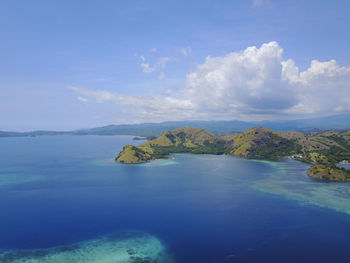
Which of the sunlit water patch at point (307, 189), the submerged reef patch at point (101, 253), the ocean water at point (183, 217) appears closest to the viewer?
the submerged reef patch at point (101, 253)

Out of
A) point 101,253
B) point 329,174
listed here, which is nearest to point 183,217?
point 101,253

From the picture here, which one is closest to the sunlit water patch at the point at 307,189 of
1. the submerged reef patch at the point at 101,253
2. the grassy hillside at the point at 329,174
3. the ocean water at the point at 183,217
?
the ocean water at the point at 183,217

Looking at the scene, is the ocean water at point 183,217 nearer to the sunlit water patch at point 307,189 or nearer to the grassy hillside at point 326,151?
the sunlit water patch at point 307,189

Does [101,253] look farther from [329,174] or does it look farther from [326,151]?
[326,151]

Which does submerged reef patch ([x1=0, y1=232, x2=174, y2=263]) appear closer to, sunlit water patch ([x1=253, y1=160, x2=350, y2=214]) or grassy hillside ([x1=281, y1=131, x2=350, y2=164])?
sunlit water patch ([x1=253, y1=160, x2=350, y2=214])

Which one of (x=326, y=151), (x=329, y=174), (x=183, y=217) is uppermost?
(x=326, y=151)

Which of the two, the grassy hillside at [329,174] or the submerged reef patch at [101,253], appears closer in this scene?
the submerged reef patch at [101,253]
